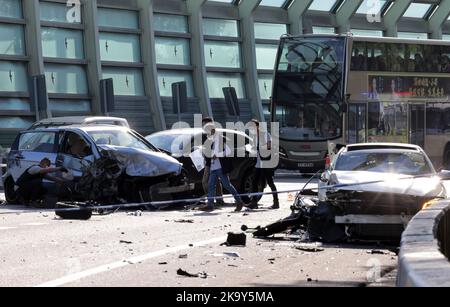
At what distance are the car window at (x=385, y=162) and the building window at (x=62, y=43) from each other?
67.7ft

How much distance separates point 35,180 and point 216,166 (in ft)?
10.9

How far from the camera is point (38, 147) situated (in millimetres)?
18469

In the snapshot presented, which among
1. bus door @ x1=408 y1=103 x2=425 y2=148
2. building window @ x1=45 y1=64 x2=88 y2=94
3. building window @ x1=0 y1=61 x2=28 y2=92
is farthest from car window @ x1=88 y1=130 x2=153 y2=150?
building window @ x1=45 y1=64 x2=88 y2=94

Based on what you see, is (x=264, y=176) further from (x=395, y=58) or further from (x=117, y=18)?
(x=117, y=18)

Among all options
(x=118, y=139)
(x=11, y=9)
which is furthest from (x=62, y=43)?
(x=118, y=139)

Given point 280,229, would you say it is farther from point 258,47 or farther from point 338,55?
point 258,47

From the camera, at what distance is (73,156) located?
1761 centimetres

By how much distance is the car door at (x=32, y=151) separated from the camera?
59.4 ft

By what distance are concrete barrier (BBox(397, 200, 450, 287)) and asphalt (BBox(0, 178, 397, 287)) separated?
0.66m

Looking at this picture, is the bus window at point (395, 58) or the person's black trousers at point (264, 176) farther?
the bus window at point (395, 58)

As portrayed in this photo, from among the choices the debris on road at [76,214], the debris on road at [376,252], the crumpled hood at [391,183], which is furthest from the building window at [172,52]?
the debris on road at [376,252]

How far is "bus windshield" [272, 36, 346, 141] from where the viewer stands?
28672 mm

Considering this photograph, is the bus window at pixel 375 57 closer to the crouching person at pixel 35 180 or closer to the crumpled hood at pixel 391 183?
the crouching person at pixel 35 180
